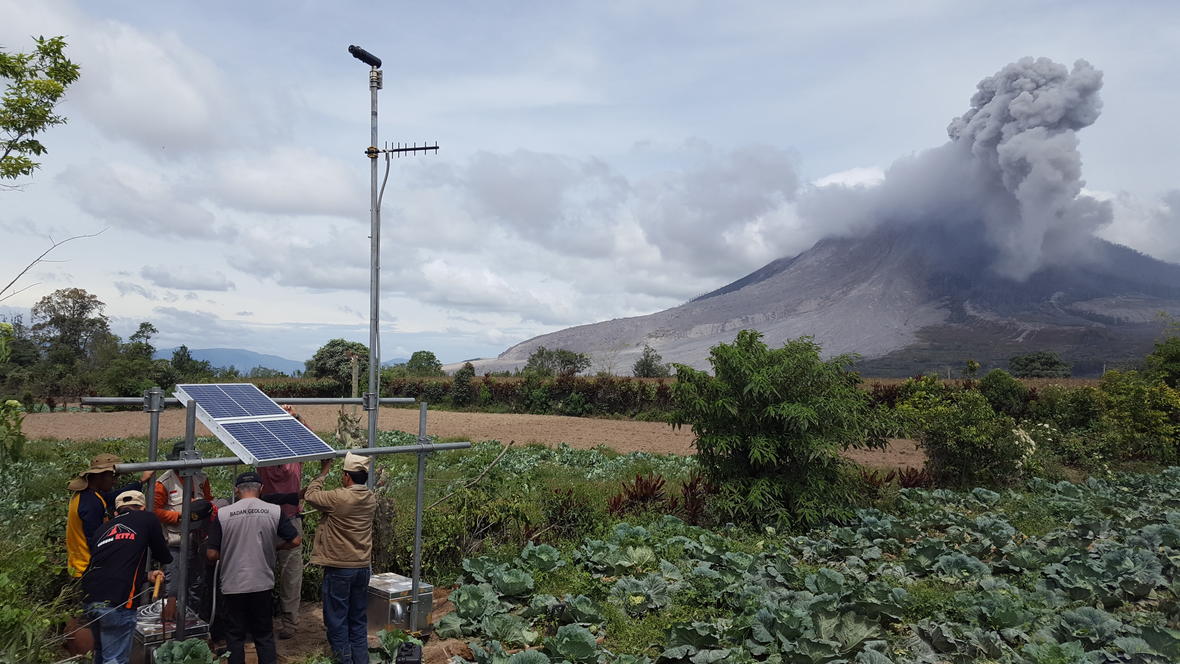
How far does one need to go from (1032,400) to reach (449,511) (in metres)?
23.4

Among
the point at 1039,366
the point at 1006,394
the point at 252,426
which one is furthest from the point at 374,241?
the point at 1039,366

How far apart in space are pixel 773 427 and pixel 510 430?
1816 cm

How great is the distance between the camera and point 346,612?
5.18 m

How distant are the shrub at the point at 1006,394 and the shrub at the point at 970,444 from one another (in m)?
12.4

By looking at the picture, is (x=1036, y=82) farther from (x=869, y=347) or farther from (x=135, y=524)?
(x=135, y=524)

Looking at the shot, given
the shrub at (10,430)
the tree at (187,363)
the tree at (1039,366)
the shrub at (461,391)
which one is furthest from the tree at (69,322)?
the tree at (1039,366)

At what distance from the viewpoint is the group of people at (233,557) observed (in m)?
4.80

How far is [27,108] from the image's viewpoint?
1086 cm

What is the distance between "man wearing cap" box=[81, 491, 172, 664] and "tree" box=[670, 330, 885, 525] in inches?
248

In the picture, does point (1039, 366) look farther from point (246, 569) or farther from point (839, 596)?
point (246, 569)

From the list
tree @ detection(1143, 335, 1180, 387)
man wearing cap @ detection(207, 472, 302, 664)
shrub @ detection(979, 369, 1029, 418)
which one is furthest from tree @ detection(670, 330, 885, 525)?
shrub @ detection(979, 369, 1029, 418)

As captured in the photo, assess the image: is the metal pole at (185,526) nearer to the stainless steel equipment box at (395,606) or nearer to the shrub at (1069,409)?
the stainless steel equipment box at (395,606)

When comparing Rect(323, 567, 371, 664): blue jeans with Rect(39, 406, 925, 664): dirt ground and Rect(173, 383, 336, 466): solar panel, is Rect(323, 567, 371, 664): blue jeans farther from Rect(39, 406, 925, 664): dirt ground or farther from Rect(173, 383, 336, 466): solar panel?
Rect(39, 406, 925, 664): dirt ground

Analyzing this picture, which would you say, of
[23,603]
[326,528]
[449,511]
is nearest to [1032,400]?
[449,511]
